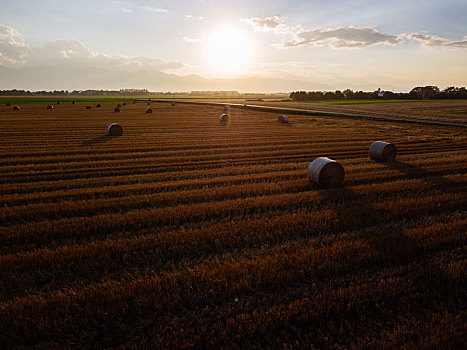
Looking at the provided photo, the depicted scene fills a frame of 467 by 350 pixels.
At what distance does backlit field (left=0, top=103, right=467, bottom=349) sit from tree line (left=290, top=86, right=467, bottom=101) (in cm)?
10566

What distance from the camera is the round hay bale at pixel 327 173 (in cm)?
1027

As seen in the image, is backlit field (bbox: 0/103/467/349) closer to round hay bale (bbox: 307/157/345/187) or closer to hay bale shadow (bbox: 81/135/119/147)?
round hay bale (bbox: 307/157/345/187)

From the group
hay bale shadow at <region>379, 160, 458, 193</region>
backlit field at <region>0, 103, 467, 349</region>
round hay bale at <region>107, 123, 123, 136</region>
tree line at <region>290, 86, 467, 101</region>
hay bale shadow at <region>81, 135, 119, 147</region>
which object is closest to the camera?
backlit field at <region>0, 103, 467, 349</region>

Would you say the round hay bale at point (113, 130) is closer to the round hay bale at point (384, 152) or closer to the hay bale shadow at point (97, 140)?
the hay bale shadow at point (97, 140)

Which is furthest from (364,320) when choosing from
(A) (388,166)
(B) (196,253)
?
(A) (388,166)

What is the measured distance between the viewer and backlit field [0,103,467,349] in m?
3.96

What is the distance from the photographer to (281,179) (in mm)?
11484

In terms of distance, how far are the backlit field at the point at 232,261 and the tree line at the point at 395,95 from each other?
347ft

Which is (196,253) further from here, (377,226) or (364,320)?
(377,226)

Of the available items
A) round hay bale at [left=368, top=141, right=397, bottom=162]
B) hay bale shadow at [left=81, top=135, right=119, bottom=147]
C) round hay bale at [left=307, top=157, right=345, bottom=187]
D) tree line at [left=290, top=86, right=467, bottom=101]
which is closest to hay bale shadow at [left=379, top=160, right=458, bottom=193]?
round hay bale at [left=368, top=141, right=397, bottom=162]

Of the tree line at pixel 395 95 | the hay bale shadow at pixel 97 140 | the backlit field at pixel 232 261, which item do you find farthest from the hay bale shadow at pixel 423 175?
the tree line at pixel 395 95

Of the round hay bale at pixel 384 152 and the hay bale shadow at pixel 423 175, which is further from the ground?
the round hay bale at pixel 384 152

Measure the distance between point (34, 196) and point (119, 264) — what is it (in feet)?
18.3

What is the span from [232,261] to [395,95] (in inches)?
4596
